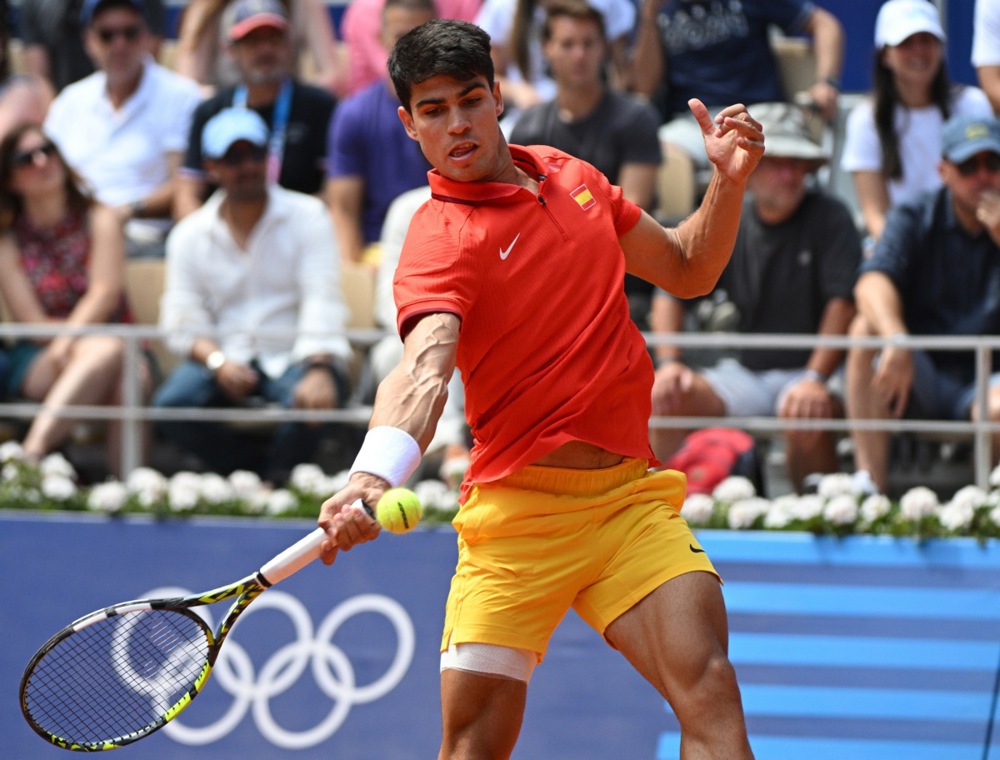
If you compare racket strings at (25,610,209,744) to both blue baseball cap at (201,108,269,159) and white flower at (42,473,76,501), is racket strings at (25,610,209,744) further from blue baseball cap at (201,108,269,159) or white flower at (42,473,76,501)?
blue baseball cap at (201,108,269,159)

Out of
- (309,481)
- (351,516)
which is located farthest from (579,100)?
(351,516)

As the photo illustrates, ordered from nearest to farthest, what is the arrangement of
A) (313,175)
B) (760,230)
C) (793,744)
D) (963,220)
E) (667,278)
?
(667,278) → (793,744) → (963,220) → (760,230) → (313,175)

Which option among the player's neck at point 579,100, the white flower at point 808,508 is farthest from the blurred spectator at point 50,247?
the white flower at point 808,508

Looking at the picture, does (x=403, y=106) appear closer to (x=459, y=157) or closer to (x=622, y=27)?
(x=459, y=157)

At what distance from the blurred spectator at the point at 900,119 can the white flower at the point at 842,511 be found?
162cm

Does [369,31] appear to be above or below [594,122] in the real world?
above

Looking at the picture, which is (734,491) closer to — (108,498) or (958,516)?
(958,516)

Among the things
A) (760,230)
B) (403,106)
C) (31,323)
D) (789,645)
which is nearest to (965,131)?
(760,230)

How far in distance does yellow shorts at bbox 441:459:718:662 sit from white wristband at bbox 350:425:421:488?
557 mm

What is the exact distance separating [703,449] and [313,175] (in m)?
2.84

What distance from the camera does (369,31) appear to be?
8.74 m

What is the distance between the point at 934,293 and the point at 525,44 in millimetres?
2837

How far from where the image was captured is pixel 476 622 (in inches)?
161

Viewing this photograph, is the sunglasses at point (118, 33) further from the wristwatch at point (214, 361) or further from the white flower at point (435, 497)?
the white flower at point (435, 497)
